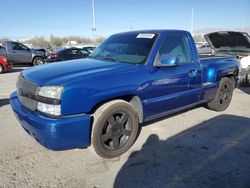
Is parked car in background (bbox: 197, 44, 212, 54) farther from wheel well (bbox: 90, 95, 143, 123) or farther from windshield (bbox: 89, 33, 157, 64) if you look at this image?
wheel well (bbox: 90, 95, 143, 123)

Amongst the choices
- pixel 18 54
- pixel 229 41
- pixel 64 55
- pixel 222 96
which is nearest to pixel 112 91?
pixel 222 96

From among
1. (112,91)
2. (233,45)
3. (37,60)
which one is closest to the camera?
(112,91)

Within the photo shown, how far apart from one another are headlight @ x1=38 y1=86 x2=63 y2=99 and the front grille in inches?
6.5

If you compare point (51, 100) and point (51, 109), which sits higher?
point (51, 100)

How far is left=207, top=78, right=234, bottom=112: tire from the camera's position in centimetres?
611

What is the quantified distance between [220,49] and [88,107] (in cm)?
688

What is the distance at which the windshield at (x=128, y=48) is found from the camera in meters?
4.40

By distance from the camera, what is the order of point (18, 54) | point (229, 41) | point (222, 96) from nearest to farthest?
point (222, 96)
point (229, 41)
point (18, 54)

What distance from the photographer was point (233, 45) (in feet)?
28.9

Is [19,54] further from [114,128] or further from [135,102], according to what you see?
[114,128]

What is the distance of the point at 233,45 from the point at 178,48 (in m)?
4.71

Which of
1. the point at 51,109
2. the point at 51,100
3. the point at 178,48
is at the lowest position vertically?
the point at 51,109

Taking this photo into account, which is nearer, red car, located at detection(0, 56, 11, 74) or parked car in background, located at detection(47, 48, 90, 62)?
red car, located at detection(0, 56, 11, 74)

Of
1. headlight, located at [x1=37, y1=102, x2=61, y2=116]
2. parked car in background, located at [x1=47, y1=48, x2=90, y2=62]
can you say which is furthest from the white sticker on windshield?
parked car in background, located at [x1=47, y1=48, x2=90, y2=62]
